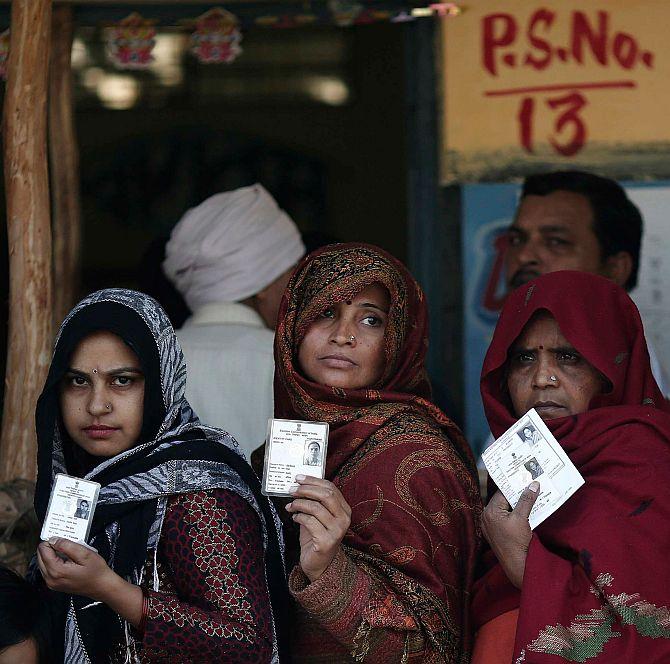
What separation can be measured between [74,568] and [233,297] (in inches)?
72.4

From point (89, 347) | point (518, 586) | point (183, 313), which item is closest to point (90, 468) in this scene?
point (89, 347)

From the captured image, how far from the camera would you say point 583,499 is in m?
2.82

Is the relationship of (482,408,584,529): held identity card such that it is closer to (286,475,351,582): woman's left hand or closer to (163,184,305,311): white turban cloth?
(286,475,351,582): woman's left hand

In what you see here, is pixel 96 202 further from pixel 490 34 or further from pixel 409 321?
pixel 409 321

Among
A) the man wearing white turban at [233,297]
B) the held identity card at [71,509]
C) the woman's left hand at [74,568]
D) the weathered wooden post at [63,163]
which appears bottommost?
the woman's left hand at [74,568]

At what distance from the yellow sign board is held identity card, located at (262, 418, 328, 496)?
7.84ft

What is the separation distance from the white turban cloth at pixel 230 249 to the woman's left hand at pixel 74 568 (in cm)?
179

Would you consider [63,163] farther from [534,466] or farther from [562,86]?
[534,466]

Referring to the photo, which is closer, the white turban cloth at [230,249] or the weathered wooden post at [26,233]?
the weathered wooden post at [26,233]

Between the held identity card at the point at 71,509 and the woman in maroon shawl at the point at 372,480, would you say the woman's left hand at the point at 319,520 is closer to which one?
the woman in maroon shawl at the point at 372,480

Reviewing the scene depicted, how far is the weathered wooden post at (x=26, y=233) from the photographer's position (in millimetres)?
3980

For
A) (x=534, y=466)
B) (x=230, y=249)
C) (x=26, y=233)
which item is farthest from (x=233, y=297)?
(x=534, y=466)

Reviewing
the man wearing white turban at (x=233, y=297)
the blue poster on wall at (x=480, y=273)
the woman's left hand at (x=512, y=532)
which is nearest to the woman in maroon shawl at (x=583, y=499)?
the woman's left hand at (x=512, y=532)

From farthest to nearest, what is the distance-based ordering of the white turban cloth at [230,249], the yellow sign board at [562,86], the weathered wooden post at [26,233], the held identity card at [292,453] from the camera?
the yellow sign board at [562,86]
the white turban cloth at [230,249]
the weathered wooden post at [26,233]
the held identity card at [292,453]
